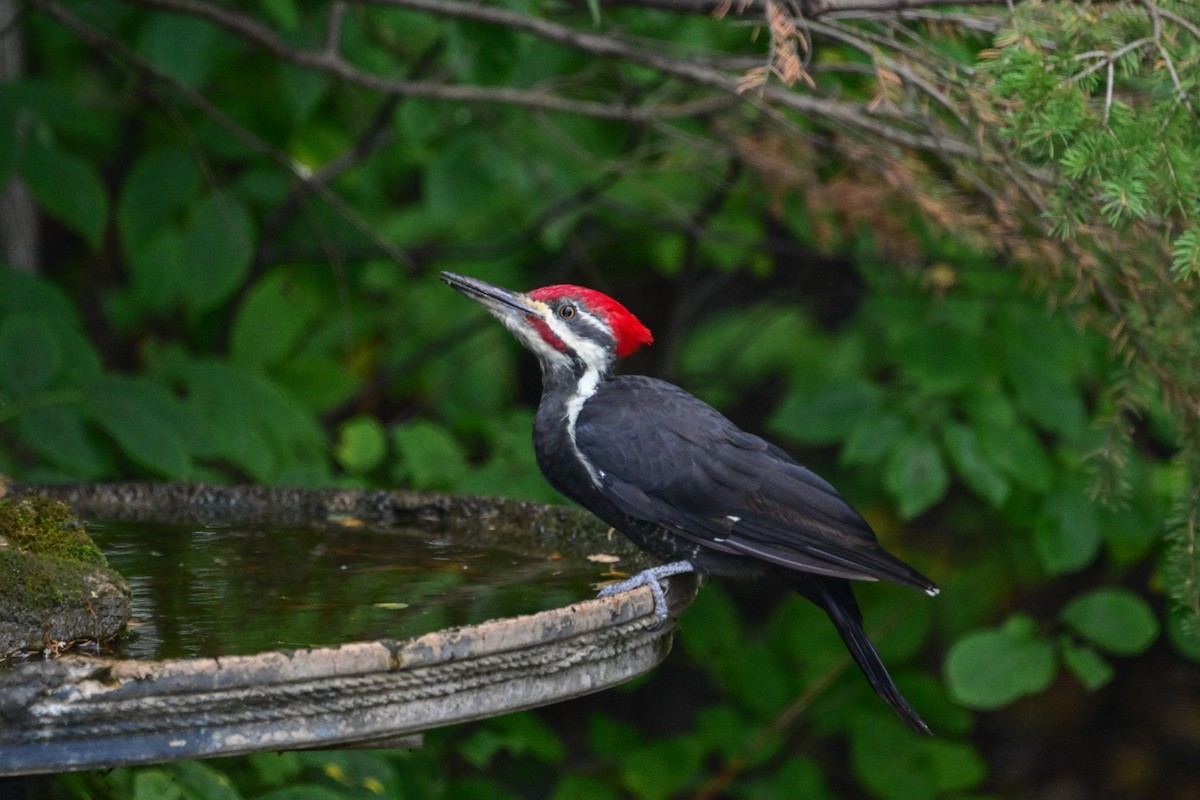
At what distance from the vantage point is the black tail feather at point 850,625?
2523 mm

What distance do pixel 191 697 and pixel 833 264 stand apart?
355 centimetres

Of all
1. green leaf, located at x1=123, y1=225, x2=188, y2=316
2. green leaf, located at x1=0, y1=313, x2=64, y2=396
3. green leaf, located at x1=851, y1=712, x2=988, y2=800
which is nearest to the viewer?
green leaf, located at x1=0, y1=313, x2=64, y2=396

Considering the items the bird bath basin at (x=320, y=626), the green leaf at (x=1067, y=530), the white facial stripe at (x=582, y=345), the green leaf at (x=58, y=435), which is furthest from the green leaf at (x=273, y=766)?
the green leaf at (x=1067, y=530)

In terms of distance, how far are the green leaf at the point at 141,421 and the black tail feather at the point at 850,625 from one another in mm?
1408

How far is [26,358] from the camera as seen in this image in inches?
111

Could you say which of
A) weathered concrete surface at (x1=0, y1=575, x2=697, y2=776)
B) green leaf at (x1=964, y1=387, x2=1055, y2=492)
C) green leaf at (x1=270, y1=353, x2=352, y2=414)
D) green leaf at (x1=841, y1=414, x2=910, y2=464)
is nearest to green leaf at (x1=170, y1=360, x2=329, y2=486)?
green leaf at (x1=270, y1=353, x2=352, y2=414)

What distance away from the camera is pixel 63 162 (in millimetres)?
3211

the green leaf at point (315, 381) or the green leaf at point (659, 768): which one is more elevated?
the green leaf at point (315, 381)

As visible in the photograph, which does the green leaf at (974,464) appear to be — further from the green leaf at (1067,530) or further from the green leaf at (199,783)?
the green leaf at (199,783)

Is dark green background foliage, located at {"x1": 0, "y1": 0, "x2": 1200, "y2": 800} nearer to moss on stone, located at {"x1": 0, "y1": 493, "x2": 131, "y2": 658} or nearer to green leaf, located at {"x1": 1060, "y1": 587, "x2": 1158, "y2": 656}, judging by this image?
green leaf, located at {"x1": 1060, "y1": 587, "x2": 1158, "y2": 656}

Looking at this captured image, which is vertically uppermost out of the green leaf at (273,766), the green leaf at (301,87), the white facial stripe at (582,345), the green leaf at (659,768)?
the green leaf at (301,87)

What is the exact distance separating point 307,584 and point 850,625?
1.12 metres

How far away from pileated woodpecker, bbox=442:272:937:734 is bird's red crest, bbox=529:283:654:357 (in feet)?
0.41

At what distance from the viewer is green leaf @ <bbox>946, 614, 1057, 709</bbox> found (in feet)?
A: 10.9
